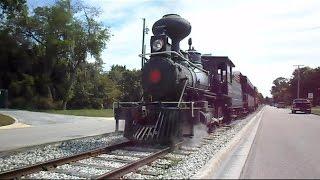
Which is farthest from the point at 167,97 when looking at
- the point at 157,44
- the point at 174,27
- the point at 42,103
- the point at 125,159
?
the point at 42,103

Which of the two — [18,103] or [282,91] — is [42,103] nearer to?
[18,103]

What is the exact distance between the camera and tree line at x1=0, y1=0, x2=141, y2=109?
48031mm

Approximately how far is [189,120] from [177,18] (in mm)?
3585

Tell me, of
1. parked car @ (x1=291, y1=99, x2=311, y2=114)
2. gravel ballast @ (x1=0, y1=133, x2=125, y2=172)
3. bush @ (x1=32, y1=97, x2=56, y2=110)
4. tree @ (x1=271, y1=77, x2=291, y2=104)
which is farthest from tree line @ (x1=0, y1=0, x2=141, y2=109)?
tree @ (x1=271, y1=77, x2=291, y2=104)

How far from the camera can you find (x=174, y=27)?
596 inches

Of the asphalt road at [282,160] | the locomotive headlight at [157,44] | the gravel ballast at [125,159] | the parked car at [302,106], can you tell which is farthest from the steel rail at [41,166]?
the parked car at [302,106]

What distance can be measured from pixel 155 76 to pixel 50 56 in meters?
36.9

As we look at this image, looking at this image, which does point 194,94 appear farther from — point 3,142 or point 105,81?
point 105,81

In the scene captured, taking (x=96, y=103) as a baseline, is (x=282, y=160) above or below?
below

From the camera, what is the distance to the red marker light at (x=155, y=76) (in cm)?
1458

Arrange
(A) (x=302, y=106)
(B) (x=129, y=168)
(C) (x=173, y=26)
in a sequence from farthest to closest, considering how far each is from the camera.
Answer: (A) (x=302, y=106) → (C) (x=173, y=26) → (B) (x=129, y=168)

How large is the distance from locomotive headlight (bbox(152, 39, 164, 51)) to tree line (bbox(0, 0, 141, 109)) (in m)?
31.3

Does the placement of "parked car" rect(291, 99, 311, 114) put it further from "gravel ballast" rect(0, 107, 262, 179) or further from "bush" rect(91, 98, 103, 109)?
"gravel ballast" rect(0, 107, 262, 179)

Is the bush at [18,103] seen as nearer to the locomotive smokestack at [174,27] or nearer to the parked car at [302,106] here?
the parked car at [302,106]
